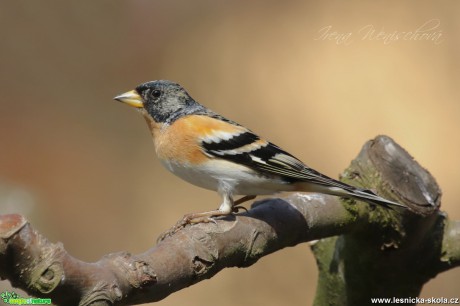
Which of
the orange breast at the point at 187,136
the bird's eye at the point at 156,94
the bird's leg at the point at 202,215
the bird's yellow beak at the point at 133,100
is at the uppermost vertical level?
the bird's eye at the point at 156,94

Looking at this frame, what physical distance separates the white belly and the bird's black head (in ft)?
1.22

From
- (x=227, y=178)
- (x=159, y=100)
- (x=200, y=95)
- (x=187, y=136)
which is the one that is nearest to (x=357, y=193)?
(x=227, y=178)

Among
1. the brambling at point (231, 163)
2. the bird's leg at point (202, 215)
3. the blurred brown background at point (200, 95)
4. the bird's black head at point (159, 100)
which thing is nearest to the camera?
the bird's leg at point (202, 215)

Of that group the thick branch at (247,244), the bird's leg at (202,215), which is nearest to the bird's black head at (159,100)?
the bird's leg at (202,215)

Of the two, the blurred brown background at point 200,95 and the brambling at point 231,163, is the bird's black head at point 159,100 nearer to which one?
the brambling at point 231,163

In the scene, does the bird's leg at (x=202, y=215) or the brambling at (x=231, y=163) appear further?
the brambling at (x=231, y=163)

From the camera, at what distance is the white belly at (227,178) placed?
272 cm

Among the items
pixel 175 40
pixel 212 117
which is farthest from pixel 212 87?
pixel 212 117

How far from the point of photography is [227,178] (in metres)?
2.73

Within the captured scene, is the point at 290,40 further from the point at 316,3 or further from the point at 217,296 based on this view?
the point at 217,296

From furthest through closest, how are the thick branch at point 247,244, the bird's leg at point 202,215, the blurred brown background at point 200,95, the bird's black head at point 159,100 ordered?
the blurred brown background at point 200,95, the bird's black head at point 159,100, the bird's leg at point 202,215, the thick branch at point 247,244

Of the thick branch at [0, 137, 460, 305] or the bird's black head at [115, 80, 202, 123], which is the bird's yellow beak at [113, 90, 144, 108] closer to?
the bird's black head at [115, 80, 202, 123]

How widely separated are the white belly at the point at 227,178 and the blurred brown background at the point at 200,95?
2.05 metres

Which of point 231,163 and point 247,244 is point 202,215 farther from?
point 247,244
